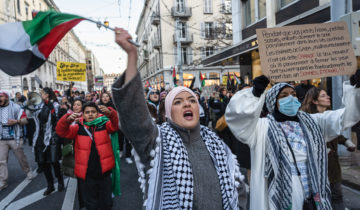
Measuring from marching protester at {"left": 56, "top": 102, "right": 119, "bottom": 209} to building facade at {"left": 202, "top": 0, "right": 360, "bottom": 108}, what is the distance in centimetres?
382

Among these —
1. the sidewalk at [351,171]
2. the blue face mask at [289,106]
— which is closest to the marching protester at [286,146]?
the blue face mask at [289,106]

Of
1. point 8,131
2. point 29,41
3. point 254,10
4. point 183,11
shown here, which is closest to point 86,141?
point 29,41

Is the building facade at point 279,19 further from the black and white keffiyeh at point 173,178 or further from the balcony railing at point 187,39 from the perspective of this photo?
the balcony railing at point 187,39

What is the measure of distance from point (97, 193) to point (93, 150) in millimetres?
570

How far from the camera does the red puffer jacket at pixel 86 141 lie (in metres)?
3.47

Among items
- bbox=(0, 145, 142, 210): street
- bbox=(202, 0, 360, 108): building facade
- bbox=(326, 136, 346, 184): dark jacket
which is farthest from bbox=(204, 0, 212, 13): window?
bbox=(326, 136, 346, 184): dark jacket

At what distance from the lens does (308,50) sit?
9.62 feet

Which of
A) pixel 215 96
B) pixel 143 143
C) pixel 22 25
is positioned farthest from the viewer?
pixel 215 96

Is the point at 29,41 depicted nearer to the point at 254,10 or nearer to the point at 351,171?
the point at 351,171

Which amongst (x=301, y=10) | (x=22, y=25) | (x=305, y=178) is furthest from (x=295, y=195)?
(x=301, y=10)

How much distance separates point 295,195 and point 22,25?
262 cm

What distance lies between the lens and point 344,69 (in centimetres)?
288

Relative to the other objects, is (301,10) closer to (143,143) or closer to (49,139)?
(49,139)

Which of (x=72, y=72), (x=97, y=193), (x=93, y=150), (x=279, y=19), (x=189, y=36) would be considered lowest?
(x=97, y=193)
